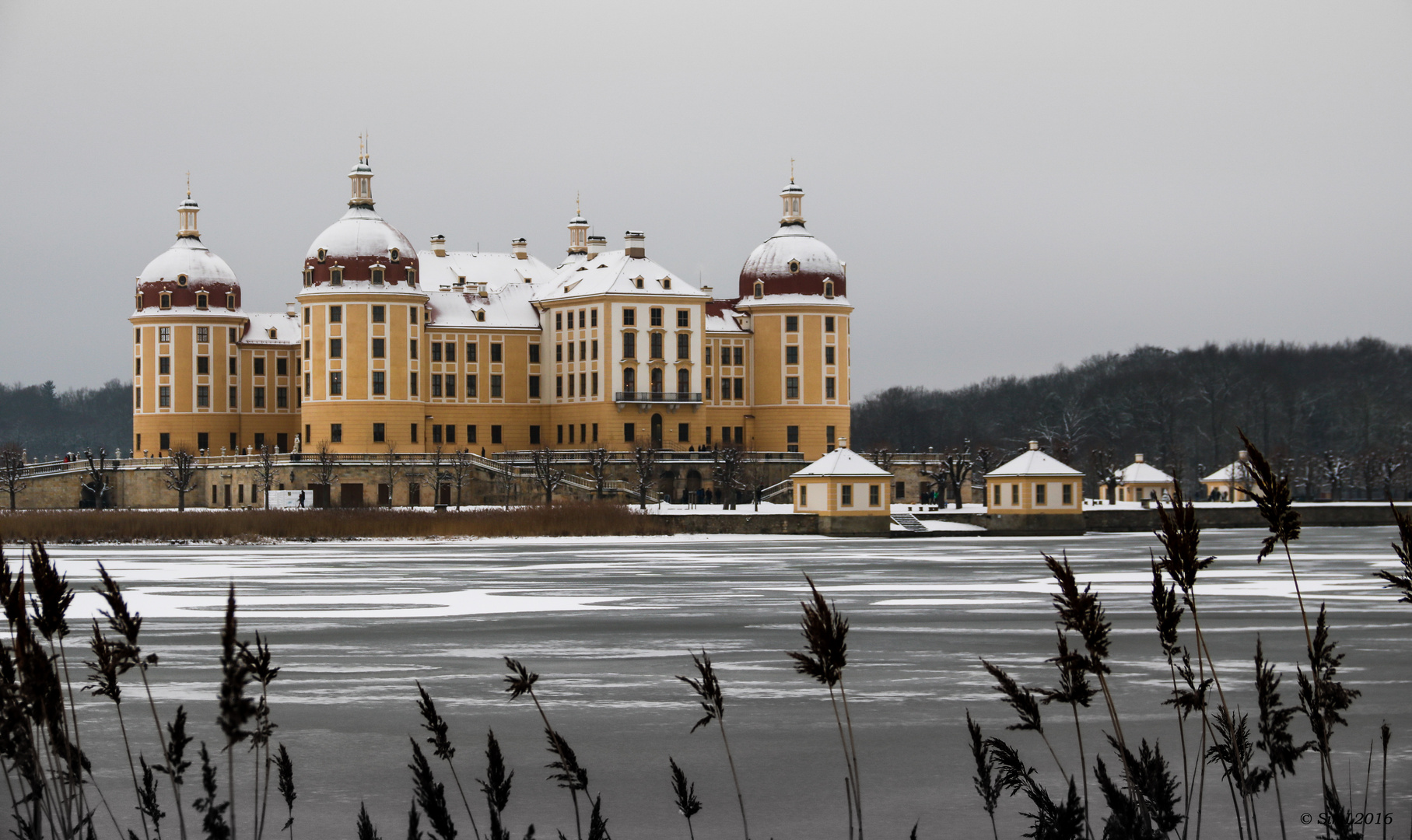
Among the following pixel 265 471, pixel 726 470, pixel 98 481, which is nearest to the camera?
pixel 265 471

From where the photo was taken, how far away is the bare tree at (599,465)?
88.7 meters

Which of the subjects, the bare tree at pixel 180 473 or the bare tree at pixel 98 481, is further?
the bare tree at pixel 98 481

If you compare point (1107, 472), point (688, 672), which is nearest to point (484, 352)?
point (1107, 472)

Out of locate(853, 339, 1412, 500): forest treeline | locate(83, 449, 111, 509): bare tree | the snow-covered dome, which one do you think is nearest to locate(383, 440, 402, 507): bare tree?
locate(83, 449, 111, 509): bare tree

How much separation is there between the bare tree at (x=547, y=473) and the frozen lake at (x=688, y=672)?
42935 millimetres

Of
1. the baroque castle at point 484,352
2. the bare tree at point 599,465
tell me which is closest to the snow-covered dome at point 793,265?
the baroque castle at point 484,352

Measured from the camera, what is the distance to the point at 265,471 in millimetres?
88938

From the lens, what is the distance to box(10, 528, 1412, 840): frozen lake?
12477mm

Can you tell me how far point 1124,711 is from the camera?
53.1ft

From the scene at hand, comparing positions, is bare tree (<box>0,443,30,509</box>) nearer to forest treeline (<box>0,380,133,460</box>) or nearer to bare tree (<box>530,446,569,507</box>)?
bare tree (<box>530,446,569,507</box>)

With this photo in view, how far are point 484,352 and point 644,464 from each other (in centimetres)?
1512

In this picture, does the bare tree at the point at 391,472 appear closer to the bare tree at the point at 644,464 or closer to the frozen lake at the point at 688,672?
the bare tree at the point at 644,464

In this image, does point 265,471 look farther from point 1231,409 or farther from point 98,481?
point 1231,409

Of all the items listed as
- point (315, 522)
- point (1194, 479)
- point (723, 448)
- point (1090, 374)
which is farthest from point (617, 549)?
point (1090, 374)
